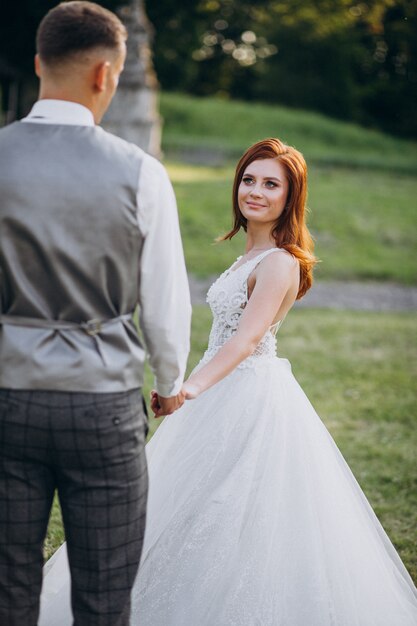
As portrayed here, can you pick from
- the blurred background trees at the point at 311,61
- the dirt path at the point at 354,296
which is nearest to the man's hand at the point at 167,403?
the dirt path at the point at 354,296

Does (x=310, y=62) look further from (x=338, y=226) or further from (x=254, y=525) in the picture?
(x=254, y=525)

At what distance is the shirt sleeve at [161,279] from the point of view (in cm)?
217

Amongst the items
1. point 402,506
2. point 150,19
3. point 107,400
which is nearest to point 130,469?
point 107,400

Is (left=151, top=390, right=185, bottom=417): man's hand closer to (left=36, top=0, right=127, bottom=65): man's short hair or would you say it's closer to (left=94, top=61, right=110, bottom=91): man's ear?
(left=94, top=61, right=110, bottom=91): man's ear

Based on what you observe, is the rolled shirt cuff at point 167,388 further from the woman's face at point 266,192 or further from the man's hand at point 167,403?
the woman's face at point 266,192

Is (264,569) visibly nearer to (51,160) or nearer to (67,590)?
(67,590)

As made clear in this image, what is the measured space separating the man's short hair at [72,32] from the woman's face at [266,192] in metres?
1.24

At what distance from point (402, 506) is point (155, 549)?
238cm

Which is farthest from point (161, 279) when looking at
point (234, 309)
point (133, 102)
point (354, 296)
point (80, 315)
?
point (133, 102)

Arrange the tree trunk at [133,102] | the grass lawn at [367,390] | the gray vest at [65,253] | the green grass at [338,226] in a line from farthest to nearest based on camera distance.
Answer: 1. the tree trunk at [133,102]
2. the green grass at [338,226]
3. the grass lawn at [367,390]
4. the gray vest at [65,253]

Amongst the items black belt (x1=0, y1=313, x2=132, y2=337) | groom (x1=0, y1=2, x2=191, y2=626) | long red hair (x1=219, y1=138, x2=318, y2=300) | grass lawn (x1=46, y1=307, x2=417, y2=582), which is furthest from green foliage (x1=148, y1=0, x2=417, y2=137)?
black belt (x1=0, y1=313, x2=132, y2=337)

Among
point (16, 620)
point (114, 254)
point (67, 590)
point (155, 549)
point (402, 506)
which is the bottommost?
point (402, 506)

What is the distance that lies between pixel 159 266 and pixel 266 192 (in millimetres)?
1170

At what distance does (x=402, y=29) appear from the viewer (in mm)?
40344
